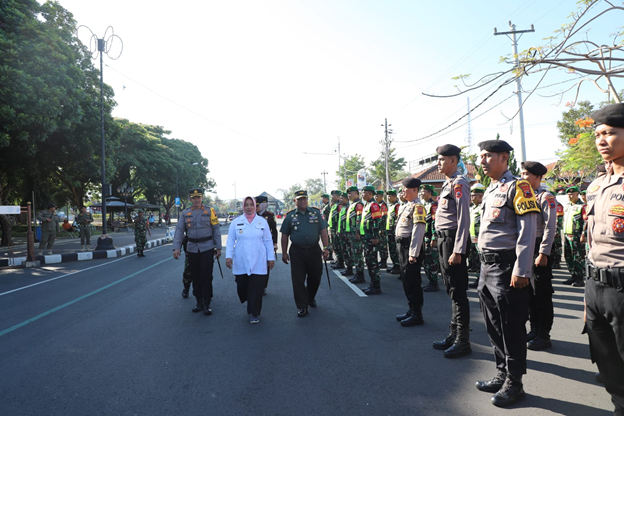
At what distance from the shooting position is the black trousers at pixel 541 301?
4.74 meters

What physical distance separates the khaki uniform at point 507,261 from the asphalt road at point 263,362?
0.43m

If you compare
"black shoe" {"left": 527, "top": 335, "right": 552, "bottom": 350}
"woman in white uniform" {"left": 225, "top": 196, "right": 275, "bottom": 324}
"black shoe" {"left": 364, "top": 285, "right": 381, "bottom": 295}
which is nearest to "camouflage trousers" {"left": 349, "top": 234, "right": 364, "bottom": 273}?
"black shoe" {"left": 364, "top": 285, "right": 381, "bottom": 295}

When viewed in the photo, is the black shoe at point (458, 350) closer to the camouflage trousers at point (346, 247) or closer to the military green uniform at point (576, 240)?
Result: the military green uniform at point (576, 240)

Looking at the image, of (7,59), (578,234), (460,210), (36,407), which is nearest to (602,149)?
(460,210)

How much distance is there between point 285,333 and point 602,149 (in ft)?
12.5

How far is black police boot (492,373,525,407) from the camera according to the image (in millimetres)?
3281

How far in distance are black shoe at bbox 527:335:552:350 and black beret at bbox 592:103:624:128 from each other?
8.95ft

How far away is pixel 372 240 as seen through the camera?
7836 millimetres

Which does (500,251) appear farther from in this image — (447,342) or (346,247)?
(346,247)

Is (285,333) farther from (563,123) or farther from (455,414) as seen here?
(563,123)

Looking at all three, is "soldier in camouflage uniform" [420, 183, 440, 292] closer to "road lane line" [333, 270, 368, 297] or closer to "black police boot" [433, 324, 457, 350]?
"road lane line" [333, 270, 368, 297]

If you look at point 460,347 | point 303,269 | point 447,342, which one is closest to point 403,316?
point 447,342

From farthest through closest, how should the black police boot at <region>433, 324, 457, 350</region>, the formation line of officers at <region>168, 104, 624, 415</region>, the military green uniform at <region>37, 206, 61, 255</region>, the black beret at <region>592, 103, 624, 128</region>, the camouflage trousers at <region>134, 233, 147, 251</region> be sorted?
the camouflage trousers at <region>134, 233, 147, 251</region>, the military green uniform at <region>37, 206, 61, 255</region>, the black police boot at <region>433, 324, 457, 350</region>, the formation line of officers at <region>168, 104, 624, 415</region>, the black beret at <region>592, 103, 624, 128</region>

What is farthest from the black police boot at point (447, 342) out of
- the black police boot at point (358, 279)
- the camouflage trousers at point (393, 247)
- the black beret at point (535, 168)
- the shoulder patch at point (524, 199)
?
the camouflage trousers at point (393, 247)
